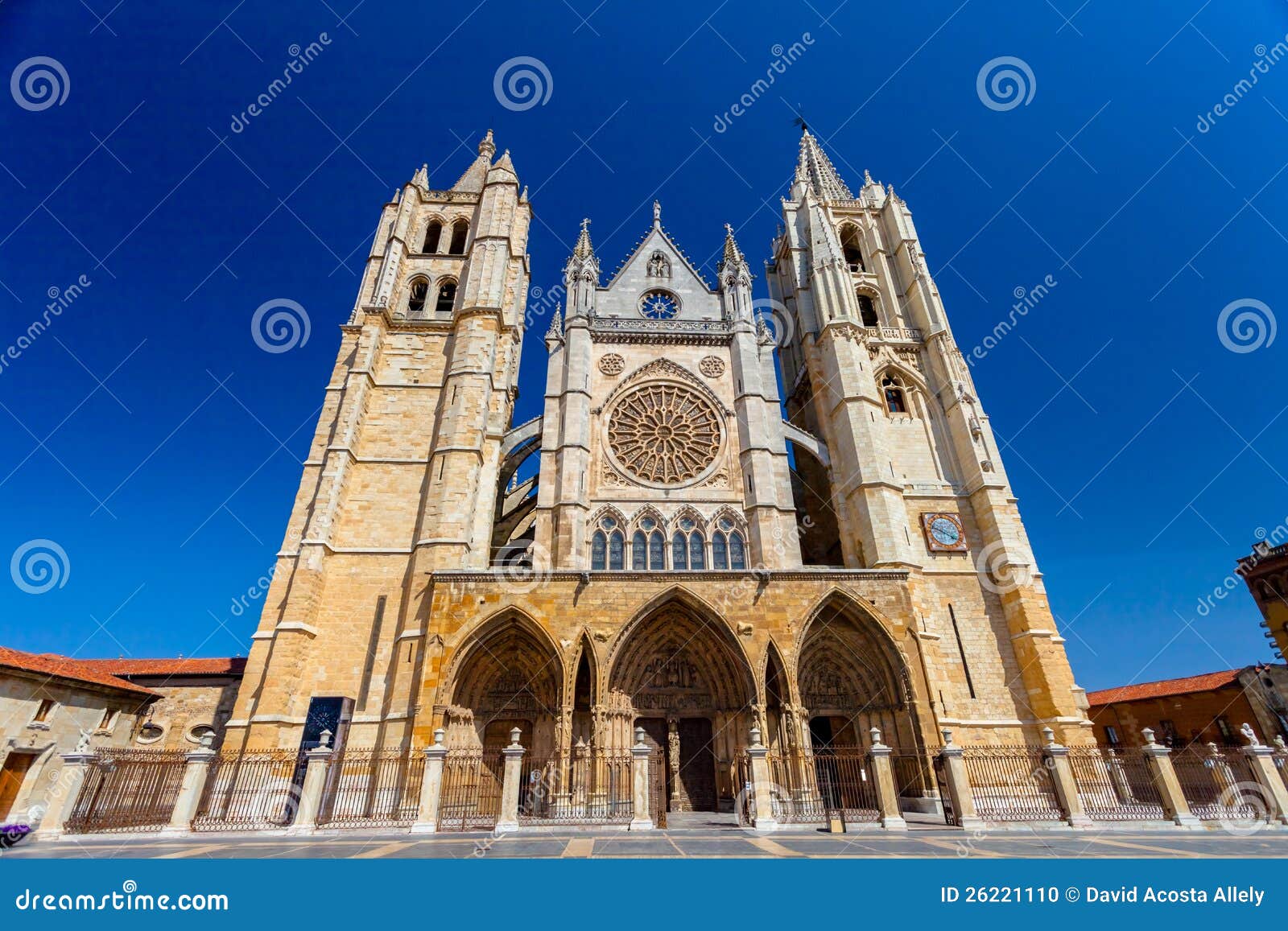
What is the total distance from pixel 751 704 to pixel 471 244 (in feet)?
68.5

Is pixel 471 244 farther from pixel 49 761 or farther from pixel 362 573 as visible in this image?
pixel 49 761

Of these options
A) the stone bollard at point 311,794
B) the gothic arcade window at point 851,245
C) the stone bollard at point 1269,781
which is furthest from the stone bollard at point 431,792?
the gothic arcade window at point 851,245

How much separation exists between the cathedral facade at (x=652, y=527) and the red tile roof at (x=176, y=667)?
4699 millimetres

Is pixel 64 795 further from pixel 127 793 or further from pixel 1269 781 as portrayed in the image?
pixel 1269 781

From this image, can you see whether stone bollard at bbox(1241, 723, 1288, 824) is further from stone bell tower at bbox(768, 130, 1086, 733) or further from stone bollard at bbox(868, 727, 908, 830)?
stone bollard at bbox(868, 727, 908, 830)

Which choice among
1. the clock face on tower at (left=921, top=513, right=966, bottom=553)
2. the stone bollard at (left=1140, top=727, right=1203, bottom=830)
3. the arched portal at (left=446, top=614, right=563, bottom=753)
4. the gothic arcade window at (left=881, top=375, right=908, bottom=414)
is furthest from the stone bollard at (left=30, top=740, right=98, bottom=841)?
the gothic arcade window at (left=881, top=375, right=908, bottom=414)

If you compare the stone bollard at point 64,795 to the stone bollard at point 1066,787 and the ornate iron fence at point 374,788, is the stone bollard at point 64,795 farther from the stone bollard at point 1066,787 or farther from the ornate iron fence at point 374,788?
the stone bollard at point 1066,787

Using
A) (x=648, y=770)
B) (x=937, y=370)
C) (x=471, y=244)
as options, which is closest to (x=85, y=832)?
(x=648, y=770)

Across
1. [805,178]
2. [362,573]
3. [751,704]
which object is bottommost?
[751,704]

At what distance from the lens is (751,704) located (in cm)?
1370

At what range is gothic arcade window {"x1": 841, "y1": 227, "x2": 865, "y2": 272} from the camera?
1062 inches

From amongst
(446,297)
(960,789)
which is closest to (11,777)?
(446,297)

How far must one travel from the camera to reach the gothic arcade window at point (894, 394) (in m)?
21.4

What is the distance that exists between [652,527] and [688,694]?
16.9 feet
